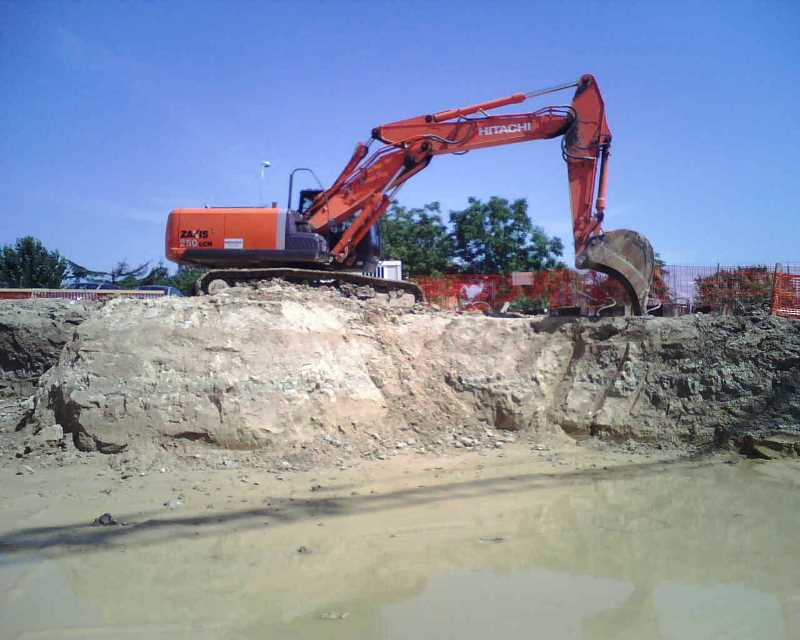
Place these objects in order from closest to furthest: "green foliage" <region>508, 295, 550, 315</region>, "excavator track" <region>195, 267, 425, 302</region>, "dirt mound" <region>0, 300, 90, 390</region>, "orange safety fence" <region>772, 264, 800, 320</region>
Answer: "dirt mound" <region>0, 300, 90, 390</region>
"excavator track" <region>195, 267, 425, 302</region>
"orange safety fence" <region>772, 264, 800, 320</region>
"green foliage" <region>508, 295, 550, 315</region>

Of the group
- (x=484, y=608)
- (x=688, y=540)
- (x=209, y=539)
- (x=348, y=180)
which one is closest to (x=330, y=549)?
(x=209, y=539)

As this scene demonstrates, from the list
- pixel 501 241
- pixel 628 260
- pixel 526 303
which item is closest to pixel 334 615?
pixel 628 260

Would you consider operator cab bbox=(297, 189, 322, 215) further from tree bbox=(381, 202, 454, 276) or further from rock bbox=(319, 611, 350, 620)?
tree bbox=(381, 202, 454, 276)

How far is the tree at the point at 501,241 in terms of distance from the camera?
31.1 meters

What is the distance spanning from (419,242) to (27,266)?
23.0 meters

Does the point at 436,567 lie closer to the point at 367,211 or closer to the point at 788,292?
the point at 367,211

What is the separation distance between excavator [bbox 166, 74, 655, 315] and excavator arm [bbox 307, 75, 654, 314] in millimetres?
17

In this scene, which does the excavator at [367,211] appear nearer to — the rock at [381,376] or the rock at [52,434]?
the rock at [381,376]

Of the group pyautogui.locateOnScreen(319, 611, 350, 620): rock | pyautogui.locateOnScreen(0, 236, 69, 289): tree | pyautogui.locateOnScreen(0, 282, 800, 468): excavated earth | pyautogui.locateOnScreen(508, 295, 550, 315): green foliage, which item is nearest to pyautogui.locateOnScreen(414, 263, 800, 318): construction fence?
pyautogui.locateOnScreen(508, 295, 550, 315): green foliage

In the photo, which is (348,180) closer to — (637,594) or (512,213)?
(637,594)

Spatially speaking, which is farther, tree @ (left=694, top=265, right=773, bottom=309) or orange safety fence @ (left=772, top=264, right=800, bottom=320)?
tree @ (left=694, top=265, right=773, bottom=309)

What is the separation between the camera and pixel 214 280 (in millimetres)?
10633

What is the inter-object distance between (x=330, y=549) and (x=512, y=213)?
93.1 ft

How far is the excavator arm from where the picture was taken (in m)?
9.35
